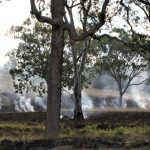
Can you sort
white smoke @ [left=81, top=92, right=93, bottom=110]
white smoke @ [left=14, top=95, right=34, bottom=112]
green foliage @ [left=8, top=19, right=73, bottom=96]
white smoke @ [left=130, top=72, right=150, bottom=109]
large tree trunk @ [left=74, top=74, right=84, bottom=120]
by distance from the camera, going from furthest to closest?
white smoke @ [left=130, top=72, right=150, bottom=109] → white smoke @ [left=81, top=92, right=93, bottom=110] → white smoke @ [left=14, top=95, right=34, bottom=112] → green foliage @ [left=8, top=19, right=73, bottom=96] → large tree trunk @ [left=74, top=74, right=84, bottom=120]

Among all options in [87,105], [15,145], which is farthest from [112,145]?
[87,105]

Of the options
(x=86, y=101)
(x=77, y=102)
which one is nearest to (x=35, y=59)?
(x=77, y=102)

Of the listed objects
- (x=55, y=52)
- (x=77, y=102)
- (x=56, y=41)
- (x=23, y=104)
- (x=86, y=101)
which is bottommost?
(x=77, y=102)

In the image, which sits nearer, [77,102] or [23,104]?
[77,102]

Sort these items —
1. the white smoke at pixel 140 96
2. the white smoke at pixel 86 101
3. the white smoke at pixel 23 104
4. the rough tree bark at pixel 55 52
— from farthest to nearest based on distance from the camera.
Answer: the white smoke at pixel 140 96 → the white smoke at pixel 86 101 → the white smoke at pixel 23 104 → the rough tree bark at pixel 55 52

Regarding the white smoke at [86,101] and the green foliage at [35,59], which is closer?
the green foliage at [35,59]

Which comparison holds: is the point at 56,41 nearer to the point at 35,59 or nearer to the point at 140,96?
the point at 35,59

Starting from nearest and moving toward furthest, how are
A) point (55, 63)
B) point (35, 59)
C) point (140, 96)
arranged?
point (55, 63), point (35, 59), point (140, 96)

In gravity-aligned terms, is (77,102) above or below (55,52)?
below

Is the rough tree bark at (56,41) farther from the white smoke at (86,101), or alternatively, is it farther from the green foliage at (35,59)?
the white smoke at (86,101)

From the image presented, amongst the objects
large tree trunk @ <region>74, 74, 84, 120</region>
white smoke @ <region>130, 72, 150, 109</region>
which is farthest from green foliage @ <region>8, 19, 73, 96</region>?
white smoke @ <region>130, 72, 150, 109</region>

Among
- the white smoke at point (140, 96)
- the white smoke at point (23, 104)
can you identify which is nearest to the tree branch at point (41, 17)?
the white smoke at point (23, 104)

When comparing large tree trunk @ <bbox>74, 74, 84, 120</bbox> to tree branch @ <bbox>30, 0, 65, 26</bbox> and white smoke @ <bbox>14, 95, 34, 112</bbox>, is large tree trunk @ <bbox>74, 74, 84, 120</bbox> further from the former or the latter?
white smoke @ <bbox>14, 95, 34, 112</bbox>

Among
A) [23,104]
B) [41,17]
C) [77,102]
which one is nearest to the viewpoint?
[41,17]
